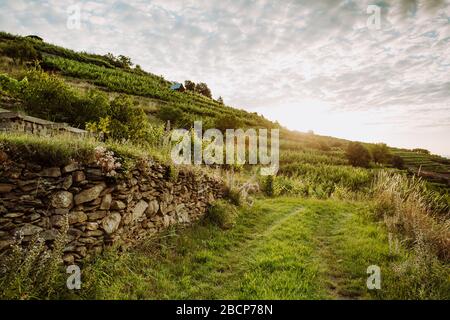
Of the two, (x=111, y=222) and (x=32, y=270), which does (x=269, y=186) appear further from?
(x=32, y=270)

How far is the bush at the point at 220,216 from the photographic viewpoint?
8.58 metres

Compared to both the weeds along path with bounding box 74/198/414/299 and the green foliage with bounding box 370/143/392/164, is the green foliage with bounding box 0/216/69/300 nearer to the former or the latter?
the weeds along path with bounding box 74/198/414/299

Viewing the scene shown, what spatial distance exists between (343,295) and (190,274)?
8.12 ft

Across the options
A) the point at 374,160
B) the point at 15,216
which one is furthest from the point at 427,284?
the point at 374,160

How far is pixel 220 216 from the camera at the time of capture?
8703mm

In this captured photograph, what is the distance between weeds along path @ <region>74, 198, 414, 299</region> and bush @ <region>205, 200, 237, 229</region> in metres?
0.26

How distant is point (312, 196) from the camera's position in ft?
51.8

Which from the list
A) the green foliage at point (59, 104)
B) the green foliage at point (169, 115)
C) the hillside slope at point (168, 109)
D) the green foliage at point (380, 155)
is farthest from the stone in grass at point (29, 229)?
the green foliage at point (380, 155)

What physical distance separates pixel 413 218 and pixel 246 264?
4405mm

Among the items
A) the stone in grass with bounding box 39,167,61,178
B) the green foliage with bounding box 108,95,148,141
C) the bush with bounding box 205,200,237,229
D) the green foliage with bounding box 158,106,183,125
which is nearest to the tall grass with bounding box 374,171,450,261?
the bush with bounding box 205,200,237,229

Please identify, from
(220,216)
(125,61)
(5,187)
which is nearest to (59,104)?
(220,216)

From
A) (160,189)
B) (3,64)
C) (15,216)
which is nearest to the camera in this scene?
(15,216)

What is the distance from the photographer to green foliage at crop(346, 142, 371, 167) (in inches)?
1407
